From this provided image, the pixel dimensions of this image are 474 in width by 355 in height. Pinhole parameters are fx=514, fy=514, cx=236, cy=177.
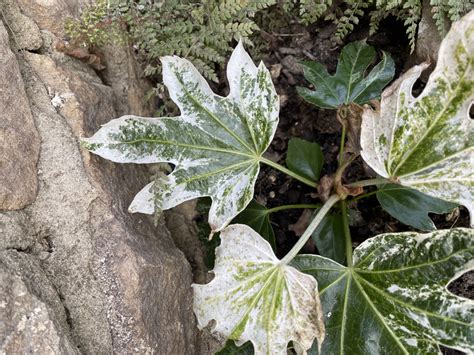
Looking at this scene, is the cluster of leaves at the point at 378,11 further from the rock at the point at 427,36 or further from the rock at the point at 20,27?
the rock at the point at 20,27

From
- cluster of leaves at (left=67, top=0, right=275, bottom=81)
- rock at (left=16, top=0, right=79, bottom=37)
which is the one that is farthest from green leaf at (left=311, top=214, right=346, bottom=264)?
rock at (left=16, top=0, right=79, bottom=37)

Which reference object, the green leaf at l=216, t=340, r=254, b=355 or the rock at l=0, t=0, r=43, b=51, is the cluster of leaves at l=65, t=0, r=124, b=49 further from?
the green leaf at l=216, t=340, r=254, b=355

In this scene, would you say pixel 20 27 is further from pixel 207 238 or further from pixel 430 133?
pixel 430 133

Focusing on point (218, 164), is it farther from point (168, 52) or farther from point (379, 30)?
point (379, 30)

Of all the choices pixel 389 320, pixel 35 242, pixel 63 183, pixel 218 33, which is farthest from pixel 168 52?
pixel 389 320

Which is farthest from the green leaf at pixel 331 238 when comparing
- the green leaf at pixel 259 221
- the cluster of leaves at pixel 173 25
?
the cluster of leaves at pixel 173 25

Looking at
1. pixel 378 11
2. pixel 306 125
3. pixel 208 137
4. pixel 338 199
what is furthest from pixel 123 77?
pixel 378 11

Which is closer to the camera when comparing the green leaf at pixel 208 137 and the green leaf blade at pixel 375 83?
the green leaf at pixel 208 137
